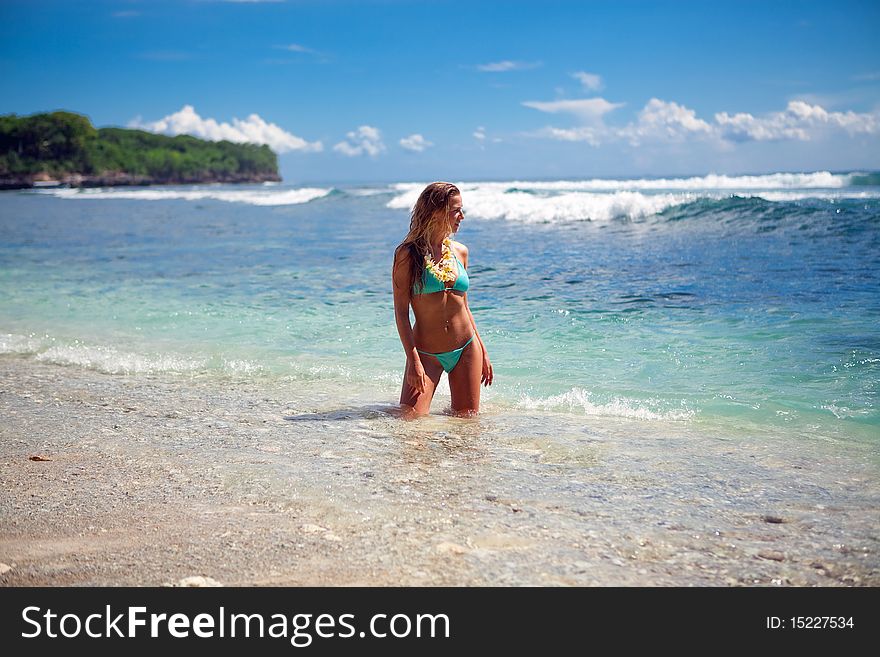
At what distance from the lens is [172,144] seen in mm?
163250

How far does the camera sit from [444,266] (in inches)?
204

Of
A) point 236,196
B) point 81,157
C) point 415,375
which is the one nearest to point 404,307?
point 415,375

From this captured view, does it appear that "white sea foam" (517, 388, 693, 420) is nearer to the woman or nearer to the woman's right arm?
the woman

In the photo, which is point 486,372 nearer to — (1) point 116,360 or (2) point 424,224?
(2) point 424,224

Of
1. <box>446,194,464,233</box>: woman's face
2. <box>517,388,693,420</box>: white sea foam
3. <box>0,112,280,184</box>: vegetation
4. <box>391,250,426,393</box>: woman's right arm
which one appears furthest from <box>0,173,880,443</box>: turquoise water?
<box>0,112,280,184</box>: vegetation

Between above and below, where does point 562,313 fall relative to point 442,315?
below

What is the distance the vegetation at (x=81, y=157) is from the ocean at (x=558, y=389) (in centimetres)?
12141

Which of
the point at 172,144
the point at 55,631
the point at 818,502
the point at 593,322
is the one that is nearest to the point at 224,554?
the point at 55,631

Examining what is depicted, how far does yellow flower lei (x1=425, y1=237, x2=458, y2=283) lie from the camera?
5145mm

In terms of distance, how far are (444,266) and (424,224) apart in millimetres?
359

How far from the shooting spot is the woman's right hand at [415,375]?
5148mm

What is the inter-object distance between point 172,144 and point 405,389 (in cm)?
17400

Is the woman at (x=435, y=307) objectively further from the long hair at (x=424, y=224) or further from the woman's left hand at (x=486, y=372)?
the woman's left hand at (x=486, y=372)

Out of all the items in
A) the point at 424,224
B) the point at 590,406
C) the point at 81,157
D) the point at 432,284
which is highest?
the point at 81,157
